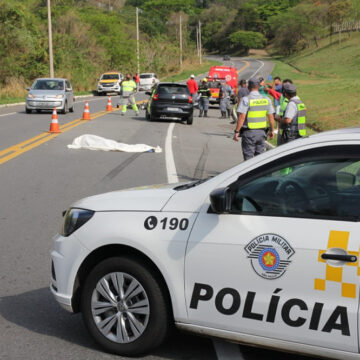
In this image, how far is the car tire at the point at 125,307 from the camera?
4578 mm

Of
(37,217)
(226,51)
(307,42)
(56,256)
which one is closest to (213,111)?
(37,217)

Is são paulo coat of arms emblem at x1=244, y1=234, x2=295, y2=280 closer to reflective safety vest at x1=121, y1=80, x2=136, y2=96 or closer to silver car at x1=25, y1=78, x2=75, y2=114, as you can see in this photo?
silver car at x1=25, y1=78, x2=75, y2=114

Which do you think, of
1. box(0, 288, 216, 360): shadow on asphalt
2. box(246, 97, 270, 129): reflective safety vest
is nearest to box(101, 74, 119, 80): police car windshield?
box(246, 97, 270, 129): reflective safety vest

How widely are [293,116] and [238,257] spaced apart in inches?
299

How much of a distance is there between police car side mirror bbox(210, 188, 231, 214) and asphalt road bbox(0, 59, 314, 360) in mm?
1080

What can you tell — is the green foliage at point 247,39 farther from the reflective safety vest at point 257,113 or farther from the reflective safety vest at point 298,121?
the reflective safety vest at point 257,113

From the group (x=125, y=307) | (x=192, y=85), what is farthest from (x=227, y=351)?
(x=192, y=85)

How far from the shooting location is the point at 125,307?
469cm

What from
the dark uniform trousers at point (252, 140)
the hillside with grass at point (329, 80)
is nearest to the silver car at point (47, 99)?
the hillside with grass at point (329, 80)

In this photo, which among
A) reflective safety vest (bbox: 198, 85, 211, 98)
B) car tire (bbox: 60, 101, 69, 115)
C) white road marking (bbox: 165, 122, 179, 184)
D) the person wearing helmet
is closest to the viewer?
white road marking (bbox: 165, 122, 179, 184)

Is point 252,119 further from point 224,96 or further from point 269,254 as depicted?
point 224,96

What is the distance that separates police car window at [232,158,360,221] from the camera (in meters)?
4.25

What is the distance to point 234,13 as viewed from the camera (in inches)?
6944

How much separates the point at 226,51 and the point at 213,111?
129861mm
